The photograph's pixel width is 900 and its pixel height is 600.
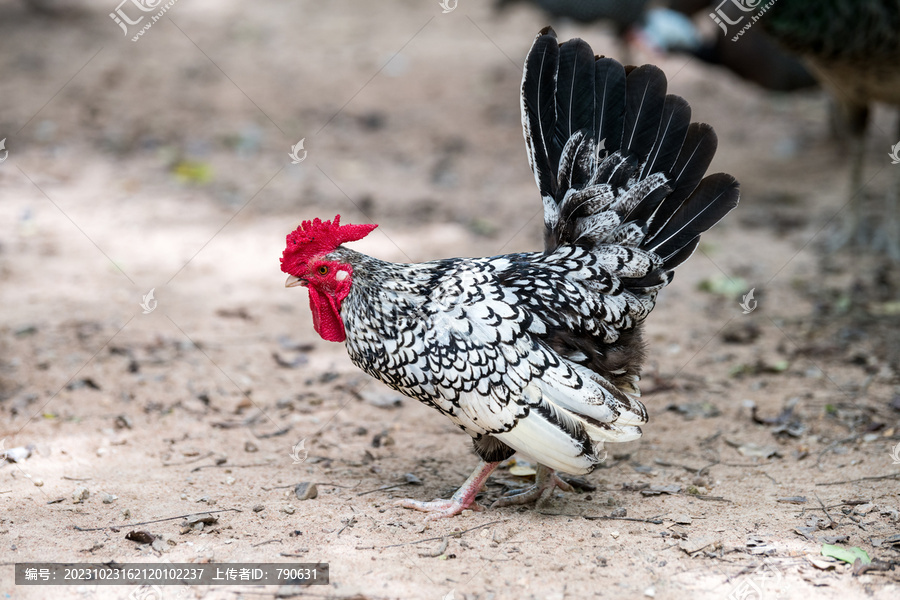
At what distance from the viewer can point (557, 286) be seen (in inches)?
144

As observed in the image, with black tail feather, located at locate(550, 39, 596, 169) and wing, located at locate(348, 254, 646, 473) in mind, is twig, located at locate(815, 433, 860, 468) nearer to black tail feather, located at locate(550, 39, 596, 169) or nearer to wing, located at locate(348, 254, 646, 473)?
wing, located at locate(348, 254, 646, 473)

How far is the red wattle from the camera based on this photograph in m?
3.66

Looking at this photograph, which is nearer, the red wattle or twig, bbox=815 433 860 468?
the red wattle

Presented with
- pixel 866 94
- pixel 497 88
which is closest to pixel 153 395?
pixel 866 94

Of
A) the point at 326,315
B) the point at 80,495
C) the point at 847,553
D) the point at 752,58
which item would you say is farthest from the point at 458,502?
the point at 752,58

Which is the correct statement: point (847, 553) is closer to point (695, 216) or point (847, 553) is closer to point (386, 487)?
point (695, 216)

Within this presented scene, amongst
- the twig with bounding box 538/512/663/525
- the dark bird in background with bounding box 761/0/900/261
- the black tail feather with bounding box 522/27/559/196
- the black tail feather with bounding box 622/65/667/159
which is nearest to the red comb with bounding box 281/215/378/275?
the black tail feather with bounding box 522/27/559/196

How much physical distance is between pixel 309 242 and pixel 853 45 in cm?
492

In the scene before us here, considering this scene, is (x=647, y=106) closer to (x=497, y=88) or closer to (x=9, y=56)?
(x=497, y=88)

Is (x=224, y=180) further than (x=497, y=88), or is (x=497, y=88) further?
(x=497, y=88)

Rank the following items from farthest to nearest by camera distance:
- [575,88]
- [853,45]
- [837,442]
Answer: [853,45], [837,442], [575,88]

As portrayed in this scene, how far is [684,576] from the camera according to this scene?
3.08 metres

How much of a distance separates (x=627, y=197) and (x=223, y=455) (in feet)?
8.36

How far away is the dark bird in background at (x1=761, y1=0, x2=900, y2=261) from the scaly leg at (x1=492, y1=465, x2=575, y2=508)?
426 cm
